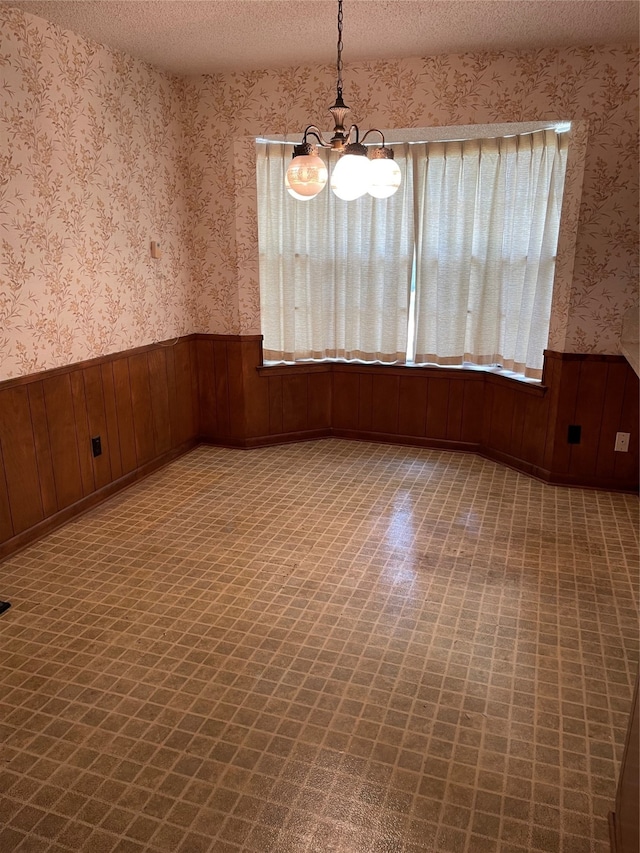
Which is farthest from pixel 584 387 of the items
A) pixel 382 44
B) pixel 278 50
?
pixel 278 50

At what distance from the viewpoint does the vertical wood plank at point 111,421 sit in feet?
12.0

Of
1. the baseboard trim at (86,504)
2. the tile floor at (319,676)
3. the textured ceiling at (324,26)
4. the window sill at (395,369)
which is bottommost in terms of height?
the tile floor at (319,676)

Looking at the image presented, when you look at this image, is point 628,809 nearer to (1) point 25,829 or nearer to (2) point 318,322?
(1) point 25,829

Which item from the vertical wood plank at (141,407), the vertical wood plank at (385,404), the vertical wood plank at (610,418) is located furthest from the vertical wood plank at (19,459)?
the vertical wood plank at (610,418)

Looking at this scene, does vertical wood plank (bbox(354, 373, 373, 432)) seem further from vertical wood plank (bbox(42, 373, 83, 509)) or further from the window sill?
vertical wood plank (bbox(42, 373, 83, 509))

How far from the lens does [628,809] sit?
141cm

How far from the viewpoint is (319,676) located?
2230 millimetres

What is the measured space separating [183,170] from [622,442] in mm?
3422

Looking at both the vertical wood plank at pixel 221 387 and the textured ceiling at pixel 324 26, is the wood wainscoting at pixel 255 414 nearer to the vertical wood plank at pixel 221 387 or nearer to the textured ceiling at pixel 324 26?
the vertical wood plank at pixel 221 387

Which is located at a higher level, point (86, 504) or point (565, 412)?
point (565, 412)

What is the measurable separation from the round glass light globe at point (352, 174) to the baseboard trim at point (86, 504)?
7.59 feet

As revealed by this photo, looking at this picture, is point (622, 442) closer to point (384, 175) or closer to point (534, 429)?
point (534, 429)

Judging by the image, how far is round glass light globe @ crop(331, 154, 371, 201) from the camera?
2127mm

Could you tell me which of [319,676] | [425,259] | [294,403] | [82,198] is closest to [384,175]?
[319,676]
